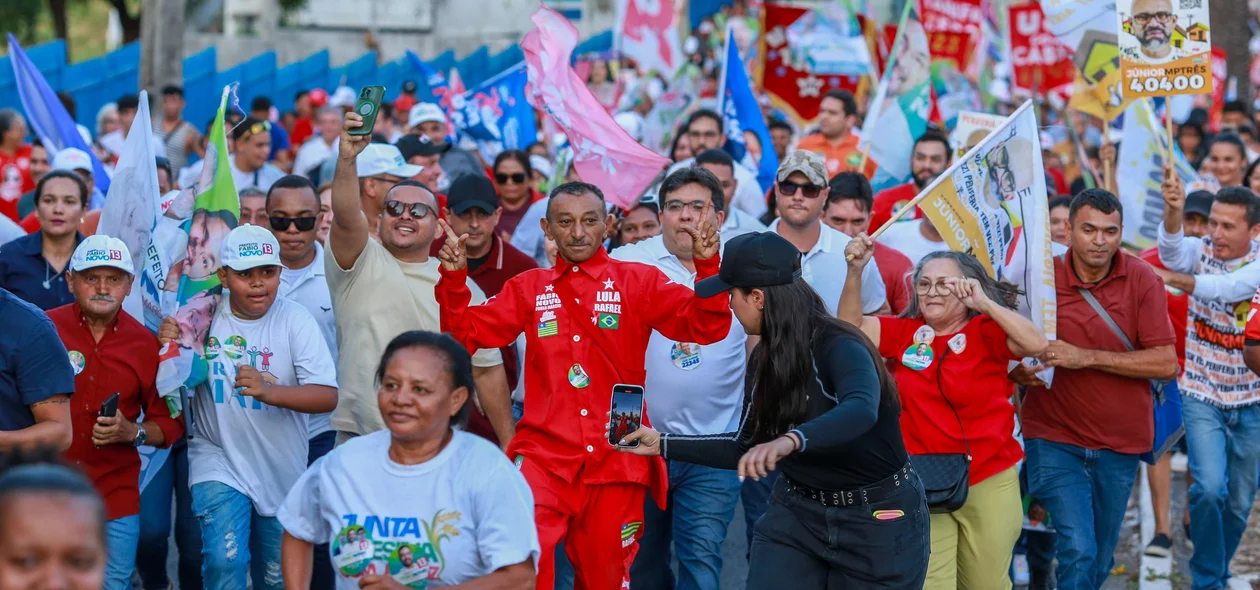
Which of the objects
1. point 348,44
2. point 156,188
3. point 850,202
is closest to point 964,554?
point 850,202

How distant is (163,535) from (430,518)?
125 inches

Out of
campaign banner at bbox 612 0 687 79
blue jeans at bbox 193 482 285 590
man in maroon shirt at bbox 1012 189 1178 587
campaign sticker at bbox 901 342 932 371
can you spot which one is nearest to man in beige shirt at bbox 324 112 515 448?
blue jeans at bbox 193 482 285 590

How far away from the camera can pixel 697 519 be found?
6.78m

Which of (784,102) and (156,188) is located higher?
(784,102)

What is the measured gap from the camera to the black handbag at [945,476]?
20.3 ft

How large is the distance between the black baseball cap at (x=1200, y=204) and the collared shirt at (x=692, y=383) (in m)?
3.70

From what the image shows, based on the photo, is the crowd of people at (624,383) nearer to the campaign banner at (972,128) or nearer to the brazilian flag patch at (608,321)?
the brazilian flag patch at (608,321)

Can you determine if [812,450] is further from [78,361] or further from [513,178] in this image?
[513,178]

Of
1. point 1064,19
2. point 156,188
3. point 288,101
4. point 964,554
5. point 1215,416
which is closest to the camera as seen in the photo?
point 964,554

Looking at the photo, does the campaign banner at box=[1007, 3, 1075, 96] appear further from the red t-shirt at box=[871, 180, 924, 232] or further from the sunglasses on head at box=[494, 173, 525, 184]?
the sunglasses on head at box=[494, 173, 525, 184]

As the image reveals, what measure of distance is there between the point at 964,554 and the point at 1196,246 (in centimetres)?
283

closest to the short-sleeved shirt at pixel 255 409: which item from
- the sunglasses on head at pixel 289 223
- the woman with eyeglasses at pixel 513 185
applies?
the sunglasses on head at pixel 289 223

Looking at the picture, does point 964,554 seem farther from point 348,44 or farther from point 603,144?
point 348,44

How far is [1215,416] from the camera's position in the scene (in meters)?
7.98
